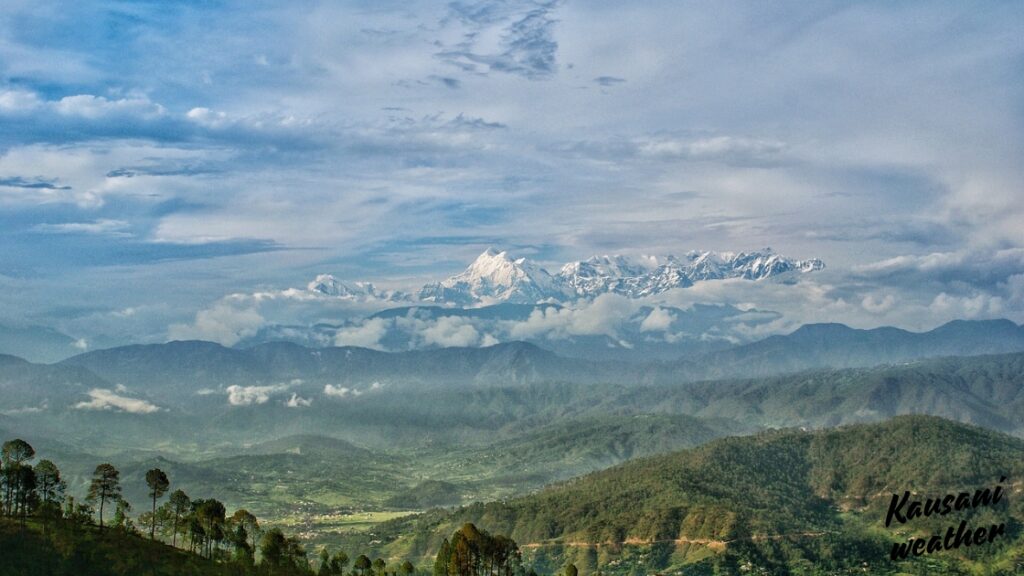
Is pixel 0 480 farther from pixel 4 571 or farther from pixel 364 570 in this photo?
pixel 364 570

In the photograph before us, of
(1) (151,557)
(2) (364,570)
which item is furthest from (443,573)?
(1) (151,557)

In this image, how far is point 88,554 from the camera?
389 feet

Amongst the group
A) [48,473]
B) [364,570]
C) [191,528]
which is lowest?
[364,570]

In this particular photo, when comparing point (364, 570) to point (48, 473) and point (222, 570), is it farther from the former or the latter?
point (48, 473)

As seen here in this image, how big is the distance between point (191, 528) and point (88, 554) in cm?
1871

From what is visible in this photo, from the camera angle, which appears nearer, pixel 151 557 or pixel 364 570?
pixel 151 557

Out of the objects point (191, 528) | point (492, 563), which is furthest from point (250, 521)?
point (492, 563)

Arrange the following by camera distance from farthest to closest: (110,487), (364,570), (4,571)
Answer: (364,570), (110,487), (4,571)

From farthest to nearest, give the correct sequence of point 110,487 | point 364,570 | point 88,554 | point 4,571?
point 364,570 < point 110,487 < point 88,554 < point 4,571

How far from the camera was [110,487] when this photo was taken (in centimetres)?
13212

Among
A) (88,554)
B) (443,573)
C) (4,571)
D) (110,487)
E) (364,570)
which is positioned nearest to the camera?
(4,571)

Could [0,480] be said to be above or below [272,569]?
above

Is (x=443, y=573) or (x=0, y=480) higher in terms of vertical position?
(x=0, y=480)

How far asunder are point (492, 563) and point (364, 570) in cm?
2426
